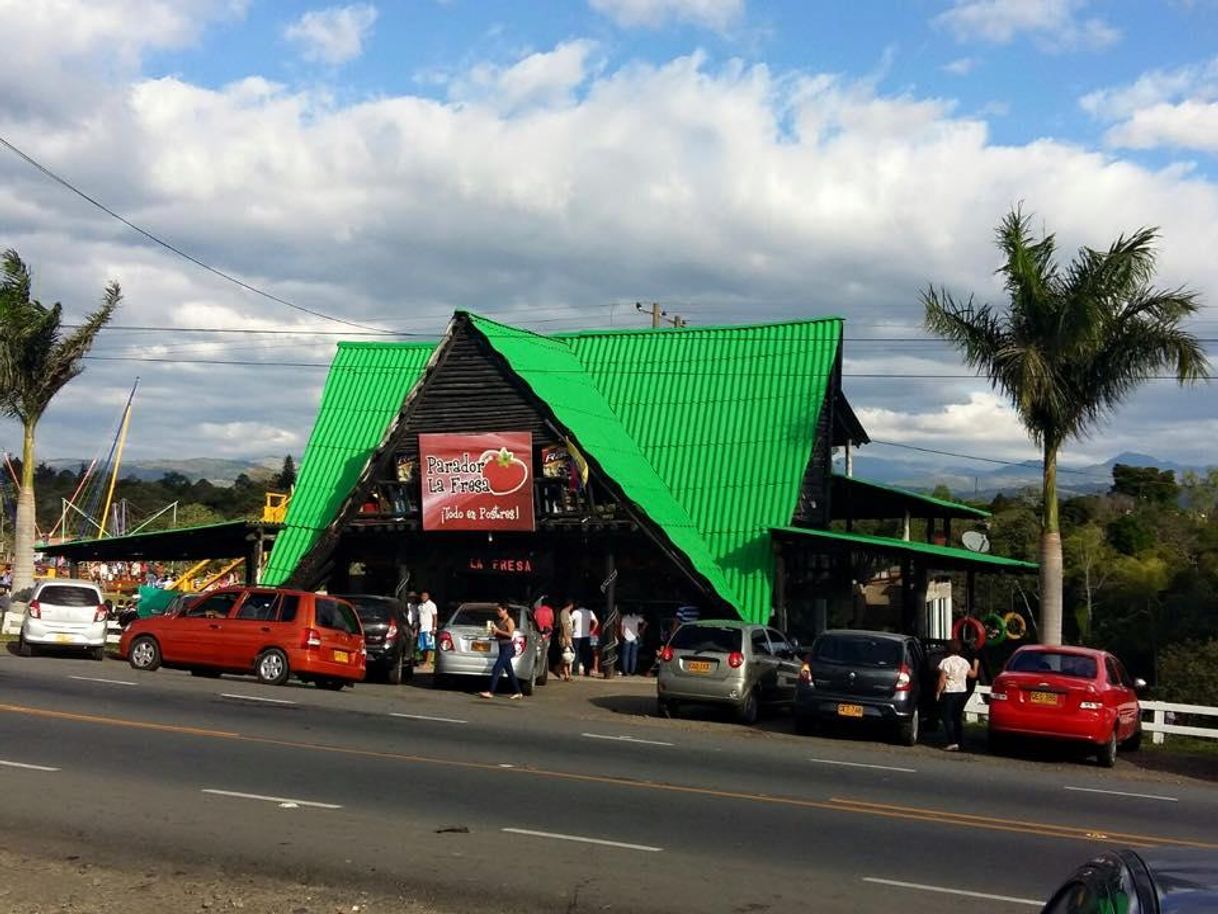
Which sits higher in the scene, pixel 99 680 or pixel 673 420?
pixel 673 420

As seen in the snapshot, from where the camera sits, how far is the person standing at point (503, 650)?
2336cm

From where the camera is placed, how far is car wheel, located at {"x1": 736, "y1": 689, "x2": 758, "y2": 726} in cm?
2130

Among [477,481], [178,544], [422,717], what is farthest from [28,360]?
[422,717]

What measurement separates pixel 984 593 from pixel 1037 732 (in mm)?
37504

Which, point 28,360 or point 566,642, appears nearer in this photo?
point 566,642

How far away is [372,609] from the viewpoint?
25891 mm

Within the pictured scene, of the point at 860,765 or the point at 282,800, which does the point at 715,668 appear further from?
the point at 282,800

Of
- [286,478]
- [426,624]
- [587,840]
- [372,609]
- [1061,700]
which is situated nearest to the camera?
[587,840]

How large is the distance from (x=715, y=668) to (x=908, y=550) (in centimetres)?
795

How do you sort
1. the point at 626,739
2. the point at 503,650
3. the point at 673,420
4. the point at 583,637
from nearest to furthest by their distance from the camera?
the point at 626,739 < the point at 503,650 < the point at 583,637 < the point at 673,420

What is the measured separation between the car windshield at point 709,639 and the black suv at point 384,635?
21.8ft

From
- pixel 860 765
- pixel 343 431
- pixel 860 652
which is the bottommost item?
pixel 860 765

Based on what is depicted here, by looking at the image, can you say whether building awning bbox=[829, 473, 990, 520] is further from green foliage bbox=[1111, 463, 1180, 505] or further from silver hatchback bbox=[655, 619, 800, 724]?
green foliage bbox=[1111, 463, 1180, 505]

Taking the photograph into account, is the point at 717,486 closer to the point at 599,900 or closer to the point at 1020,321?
the point at 1020,321
